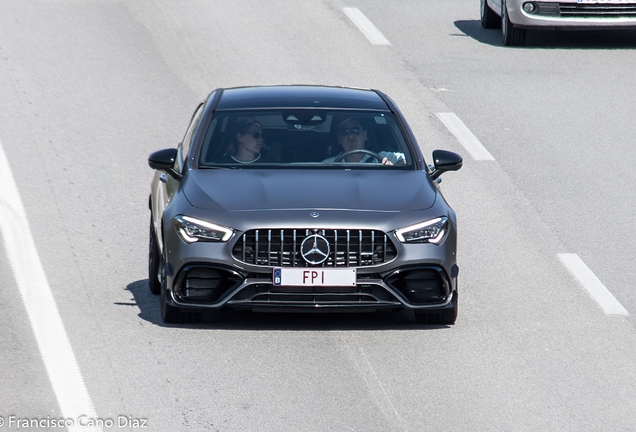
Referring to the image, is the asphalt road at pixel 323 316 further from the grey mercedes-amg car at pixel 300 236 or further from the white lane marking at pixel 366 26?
the grey mercedes-amg car at pixel 300 236

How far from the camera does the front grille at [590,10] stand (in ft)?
67.0

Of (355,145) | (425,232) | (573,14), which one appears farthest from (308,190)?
(573,14)

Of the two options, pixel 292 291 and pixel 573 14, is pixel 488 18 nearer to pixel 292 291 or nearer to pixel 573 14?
pixel 573 14

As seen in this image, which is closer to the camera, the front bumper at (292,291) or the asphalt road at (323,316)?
the asphalt road at (323,316)

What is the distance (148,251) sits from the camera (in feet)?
35.9

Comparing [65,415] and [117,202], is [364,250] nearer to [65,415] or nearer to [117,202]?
[65,415]

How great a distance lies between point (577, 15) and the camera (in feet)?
67.6

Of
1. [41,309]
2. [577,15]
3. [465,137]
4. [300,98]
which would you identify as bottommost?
[577,15]

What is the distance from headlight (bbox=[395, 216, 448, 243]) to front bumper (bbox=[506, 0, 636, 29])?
12.3 metres

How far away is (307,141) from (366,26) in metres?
12.4

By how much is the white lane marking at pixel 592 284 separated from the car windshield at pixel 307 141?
1.75 m

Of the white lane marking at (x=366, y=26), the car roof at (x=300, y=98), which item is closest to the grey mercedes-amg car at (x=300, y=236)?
the car roof at (x=300, y=98)

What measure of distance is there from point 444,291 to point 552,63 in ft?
38.0

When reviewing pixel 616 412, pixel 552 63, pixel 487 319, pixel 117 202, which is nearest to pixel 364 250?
pixel 487 319
